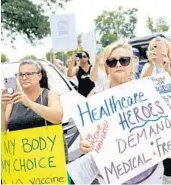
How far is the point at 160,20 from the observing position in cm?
269

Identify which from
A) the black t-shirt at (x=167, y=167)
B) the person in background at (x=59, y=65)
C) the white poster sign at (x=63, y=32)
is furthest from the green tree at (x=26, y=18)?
the black t-shirt at (x=167, y=167)

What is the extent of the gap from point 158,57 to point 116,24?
36 cm

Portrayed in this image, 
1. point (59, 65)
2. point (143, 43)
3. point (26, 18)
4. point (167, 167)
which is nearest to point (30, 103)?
point (59, 65)

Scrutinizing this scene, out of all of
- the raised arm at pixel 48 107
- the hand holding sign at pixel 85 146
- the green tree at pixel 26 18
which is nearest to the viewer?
the hand holding sign at pixel 85 146

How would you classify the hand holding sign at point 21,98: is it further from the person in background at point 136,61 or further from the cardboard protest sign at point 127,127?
the person in background at point 136,61

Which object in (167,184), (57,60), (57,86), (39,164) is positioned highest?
(57,60)

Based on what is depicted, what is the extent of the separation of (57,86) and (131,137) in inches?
22.9

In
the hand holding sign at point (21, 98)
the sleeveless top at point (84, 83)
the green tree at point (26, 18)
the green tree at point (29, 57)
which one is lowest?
the hand holding sign at point (21, 98)

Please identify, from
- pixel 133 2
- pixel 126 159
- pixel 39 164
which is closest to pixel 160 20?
pixel 133 2

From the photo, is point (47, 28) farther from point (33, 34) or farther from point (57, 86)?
point (57, 86)

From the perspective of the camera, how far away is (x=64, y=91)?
2.62 meters

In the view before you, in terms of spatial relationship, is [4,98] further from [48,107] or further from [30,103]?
[48,107]

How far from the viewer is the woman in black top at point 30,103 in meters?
2.55

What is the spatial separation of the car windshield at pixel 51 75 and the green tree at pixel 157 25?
674mm
